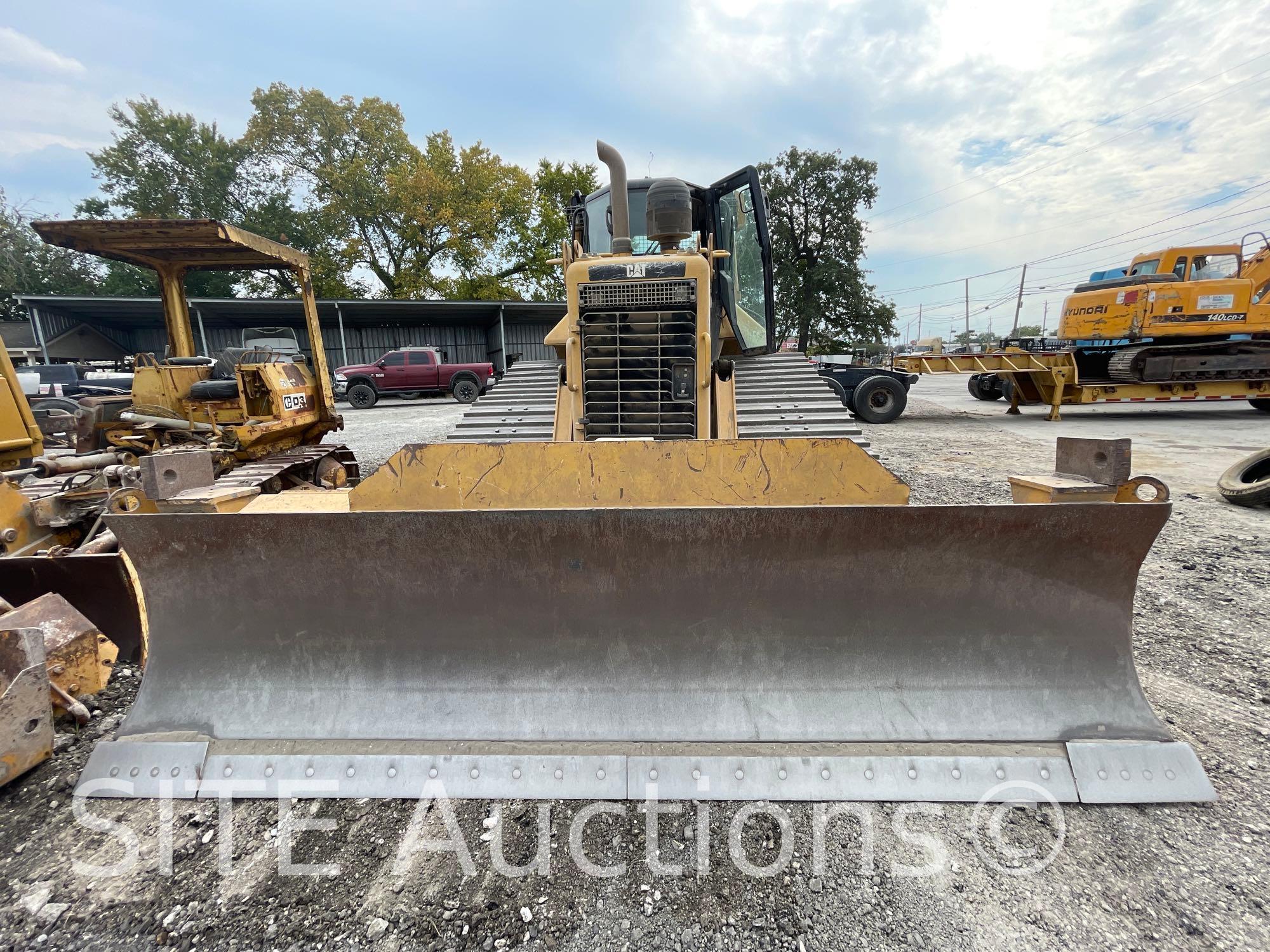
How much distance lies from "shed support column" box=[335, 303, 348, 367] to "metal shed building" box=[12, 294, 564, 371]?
2.2 inches

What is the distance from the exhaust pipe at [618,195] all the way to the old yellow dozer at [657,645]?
87.4 inches

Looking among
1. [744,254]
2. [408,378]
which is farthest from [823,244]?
[744,254]

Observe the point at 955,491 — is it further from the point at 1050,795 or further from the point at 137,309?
the point at 137,309

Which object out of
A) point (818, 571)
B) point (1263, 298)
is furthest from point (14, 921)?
point (1263, 298)

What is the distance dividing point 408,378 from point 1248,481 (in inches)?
779

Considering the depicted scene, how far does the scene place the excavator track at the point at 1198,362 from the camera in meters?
11.2

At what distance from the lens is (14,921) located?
144 centimetres

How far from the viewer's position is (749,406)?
4.59 metres

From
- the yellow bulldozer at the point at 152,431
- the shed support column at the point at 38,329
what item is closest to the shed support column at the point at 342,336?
the shed support column at the point at 38,329

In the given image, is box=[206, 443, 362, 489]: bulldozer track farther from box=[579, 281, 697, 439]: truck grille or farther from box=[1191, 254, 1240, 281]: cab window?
box=[1191, 254, 1240, 281]: cab window

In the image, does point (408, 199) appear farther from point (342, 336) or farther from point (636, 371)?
point (636, 371)

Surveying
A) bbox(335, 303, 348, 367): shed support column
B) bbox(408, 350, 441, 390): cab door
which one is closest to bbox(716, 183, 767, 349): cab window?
bbox(408, 350, 441, 390): cab door

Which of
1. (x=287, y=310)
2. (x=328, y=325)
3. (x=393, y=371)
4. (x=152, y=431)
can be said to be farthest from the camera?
(x=328, y=325)

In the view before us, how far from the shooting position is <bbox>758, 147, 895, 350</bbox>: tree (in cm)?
3150
